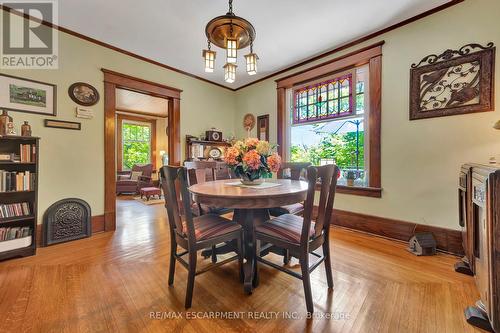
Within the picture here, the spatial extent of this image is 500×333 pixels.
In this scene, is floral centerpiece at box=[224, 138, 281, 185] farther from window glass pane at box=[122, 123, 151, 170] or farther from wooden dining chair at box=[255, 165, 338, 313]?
window glass pane at box=[122, 123, 151, 170]

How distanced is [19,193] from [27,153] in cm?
47

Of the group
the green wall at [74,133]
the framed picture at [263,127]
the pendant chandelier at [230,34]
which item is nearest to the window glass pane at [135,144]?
the green wall at [74,133]

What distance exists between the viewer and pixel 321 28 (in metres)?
2.64

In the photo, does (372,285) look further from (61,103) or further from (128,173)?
(128,173)

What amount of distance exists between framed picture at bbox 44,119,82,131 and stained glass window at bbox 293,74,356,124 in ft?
10.8

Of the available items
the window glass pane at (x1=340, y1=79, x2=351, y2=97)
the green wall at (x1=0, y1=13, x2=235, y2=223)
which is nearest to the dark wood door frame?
the green wall at (x1=0, y1=13, x2=235, y2=223)

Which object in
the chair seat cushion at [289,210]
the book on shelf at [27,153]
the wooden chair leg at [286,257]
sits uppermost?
the book on shelf at [27,153]

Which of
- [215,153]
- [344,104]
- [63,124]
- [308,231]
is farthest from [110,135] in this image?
[344,104]

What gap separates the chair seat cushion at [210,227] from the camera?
4.94ft

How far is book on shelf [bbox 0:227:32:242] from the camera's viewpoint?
83.0 inches

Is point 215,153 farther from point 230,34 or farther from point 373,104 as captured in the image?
point 373,104

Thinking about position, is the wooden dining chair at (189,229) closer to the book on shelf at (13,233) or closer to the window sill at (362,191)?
the book on shelf at (13,233)

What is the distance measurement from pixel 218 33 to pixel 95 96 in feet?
7.06

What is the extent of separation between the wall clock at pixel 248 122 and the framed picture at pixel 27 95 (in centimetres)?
305
